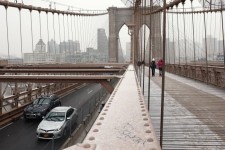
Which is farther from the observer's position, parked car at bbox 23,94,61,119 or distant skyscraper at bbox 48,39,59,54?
distant skyscraper at bbox 48,39,59,54

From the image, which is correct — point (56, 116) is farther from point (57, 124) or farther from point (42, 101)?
point (42, 101)

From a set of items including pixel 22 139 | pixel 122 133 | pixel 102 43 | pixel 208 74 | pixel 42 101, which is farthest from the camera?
pixel 102 43

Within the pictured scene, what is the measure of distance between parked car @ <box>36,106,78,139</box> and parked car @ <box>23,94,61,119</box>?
216cm

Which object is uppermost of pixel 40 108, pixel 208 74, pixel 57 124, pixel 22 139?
pixel 208 74

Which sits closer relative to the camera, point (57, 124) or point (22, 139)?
point (22, 139)

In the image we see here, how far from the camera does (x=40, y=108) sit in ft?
54.4

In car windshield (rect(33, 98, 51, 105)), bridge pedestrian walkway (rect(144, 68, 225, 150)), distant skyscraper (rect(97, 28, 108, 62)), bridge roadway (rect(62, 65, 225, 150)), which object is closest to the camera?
bridge roadway (rect(62, 65, 225, 150))

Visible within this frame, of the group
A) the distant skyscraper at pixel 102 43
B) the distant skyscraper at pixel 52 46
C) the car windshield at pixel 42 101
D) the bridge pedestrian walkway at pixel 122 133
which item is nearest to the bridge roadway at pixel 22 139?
the car windshield at pixel 42 101

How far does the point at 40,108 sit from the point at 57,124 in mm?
3978

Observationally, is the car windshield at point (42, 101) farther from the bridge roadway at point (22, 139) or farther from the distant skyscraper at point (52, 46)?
the distant skyscraper at point (52, 46)

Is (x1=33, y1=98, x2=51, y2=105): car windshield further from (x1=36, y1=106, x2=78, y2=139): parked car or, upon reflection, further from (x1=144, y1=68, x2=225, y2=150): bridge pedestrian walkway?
(x1=144, y1=68, x2=225, y2=150): bridge pedestrian walkway

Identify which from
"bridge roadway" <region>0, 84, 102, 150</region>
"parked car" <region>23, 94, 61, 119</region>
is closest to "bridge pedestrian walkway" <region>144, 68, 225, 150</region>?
"bridge roadway" <region>0, 84, 102, 150</region>

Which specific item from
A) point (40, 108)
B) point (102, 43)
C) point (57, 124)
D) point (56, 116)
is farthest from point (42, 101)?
point (102, 43)

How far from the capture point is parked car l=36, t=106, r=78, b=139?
12.1 metres
